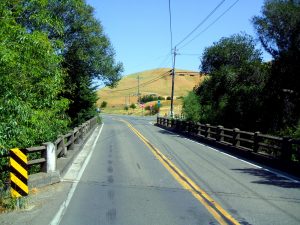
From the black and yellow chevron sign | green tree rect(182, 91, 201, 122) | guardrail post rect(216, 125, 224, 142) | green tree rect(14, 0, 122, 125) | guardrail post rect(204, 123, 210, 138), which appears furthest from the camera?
green tree rect(182, 91, 201, 122)

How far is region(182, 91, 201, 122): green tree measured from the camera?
152ft

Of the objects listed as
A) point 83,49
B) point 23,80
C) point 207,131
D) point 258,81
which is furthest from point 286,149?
point 83,49

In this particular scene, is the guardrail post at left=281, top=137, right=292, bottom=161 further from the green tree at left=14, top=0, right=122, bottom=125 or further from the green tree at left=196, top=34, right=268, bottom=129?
the green tree at left=14, top=0, right=122, bottom=125

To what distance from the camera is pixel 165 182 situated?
12.8 m

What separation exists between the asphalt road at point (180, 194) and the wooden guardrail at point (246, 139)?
1283mm

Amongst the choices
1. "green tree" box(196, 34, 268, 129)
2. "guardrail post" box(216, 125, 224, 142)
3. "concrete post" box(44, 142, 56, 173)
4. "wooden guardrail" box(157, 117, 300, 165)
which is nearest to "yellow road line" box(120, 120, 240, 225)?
"concrete post" box(44, 142, 56, 173)

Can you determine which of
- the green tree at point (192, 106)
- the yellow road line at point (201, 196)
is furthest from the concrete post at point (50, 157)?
the green tree at point (192, 106)

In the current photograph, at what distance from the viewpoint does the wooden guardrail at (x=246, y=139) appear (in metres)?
16.5

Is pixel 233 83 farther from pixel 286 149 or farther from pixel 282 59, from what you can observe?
pixel 286 149

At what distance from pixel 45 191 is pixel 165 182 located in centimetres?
335

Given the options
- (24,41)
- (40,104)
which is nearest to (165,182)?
(40,104)

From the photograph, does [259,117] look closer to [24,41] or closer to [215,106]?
[215,106]

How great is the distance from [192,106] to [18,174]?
38.1 meters

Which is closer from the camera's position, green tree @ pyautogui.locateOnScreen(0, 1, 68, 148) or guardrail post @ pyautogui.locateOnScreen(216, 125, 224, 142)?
green tree @ pyautogui.locateOnScreen(0, 1, 68, 148)
